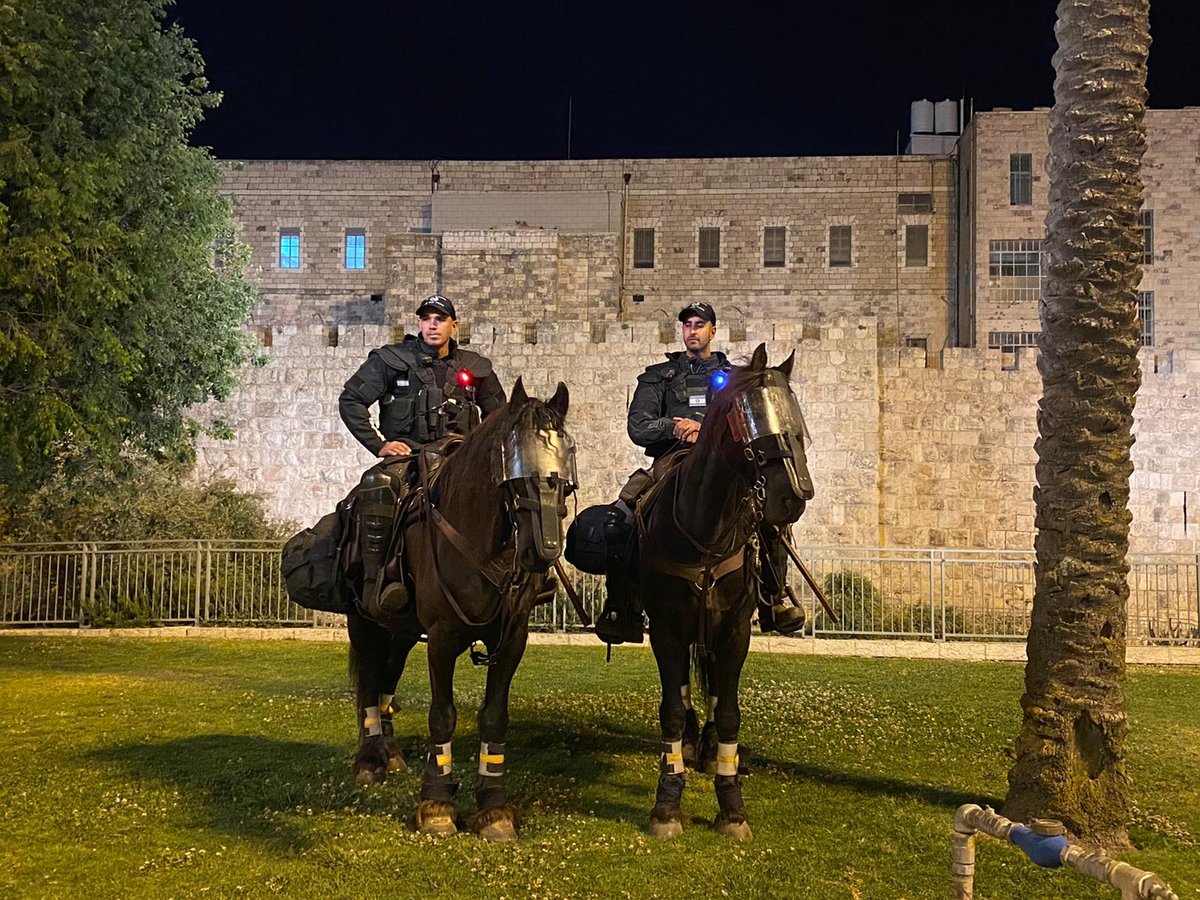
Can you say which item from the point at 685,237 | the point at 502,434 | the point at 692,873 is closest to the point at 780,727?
the point at 692,873

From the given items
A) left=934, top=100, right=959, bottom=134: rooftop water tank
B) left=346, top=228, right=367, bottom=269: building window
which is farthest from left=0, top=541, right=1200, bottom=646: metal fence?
left=934, top=100, right=959, bottom=134: rooftop water tank

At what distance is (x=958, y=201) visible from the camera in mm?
31156

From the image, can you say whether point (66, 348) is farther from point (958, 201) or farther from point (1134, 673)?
point (958, 201)

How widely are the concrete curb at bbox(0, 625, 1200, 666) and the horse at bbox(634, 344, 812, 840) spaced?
8.74 metres

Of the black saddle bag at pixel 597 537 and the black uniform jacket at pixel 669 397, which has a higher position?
the black uniform jacket at pixel 669 397

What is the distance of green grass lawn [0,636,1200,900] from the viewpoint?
5.48 metres

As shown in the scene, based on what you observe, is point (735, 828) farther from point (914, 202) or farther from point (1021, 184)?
point (914, 202)

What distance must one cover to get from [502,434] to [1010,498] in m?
17.8

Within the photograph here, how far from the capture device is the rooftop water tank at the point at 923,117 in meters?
34.1

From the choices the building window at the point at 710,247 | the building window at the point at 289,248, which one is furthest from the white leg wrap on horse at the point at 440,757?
the building window at the point at 289,248

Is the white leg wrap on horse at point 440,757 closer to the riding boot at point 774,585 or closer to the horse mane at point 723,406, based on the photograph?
the riding boot at point 774,585

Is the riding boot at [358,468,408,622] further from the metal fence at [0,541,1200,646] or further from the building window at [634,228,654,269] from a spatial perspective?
the building window at [634,228,654,269]

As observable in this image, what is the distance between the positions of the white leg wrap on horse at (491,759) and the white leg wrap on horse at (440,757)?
0.21 metres

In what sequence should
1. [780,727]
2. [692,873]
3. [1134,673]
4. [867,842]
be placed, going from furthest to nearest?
[1134,673] < [780,727] < [867,842] < [692,873]
